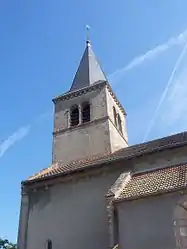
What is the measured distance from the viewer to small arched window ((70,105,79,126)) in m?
21.9

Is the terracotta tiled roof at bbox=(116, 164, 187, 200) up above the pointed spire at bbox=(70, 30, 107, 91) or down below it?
below

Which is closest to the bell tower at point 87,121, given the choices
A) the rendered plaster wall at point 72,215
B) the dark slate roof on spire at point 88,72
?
the dark slate roof on spire at point 88,72

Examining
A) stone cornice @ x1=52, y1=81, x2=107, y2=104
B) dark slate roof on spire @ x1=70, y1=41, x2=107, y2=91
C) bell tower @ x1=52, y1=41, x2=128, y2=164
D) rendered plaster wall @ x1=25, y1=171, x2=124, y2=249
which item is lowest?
rendered plaster wall @ x1=25, y1=171, x2=124, y2=249

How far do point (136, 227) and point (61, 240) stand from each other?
465cm

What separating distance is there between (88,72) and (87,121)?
224 inches

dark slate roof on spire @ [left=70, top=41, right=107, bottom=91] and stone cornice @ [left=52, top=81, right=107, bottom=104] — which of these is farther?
dark slate roof on spire @ [left=70, top=41, right=107, bottom=91]

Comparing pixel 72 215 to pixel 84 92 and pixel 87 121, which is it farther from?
→ pixel 84 92

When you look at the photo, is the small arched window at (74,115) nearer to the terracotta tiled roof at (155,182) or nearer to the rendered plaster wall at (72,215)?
the rendered plaster wall at (72,215)

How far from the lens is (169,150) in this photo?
13938 millimetres

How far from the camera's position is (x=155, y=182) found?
1188 cm

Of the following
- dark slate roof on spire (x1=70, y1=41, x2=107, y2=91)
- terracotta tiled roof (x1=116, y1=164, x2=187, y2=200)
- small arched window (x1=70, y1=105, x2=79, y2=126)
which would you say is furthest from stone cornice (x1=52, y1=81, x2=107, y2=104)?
terracotta tiled roof (x1=116, y1=164, x2=187, y2=200)

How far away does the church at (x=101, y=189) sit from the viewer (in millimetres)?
10656

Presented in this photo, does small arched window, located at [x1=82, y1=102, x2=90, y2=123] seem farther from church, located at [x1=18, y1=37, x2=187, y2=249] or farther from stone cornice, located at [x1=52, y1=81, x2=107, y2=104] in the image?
stone cornice, located at [x1=52, y1=81, x2=107, y2=104]

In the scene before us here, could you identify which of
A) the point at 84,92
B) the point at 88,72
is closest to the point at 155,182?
the point at 84,92
